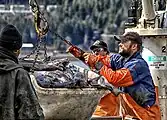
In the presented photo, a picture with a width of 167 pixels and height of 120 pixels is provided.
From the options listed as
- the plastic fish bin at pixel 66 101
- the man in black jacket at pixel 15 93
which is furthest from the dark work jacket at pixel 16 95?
the plastic fish bin at pixel 66 101

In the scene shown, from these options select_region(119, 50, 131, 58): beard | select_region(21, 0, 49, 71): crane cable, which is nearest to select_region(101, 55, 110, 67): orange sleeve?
select_region(119, 50, 131, 58): beard

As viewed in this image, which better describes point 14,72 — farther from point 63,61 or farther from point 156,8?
point 156,8

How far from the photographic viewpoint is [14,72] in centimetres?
514

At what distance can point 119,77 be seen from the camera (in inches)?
283

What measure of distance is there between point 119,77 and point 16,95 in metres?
2.26

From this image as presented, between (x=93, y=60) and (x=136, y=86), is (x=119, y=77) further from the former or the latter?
(x=93, y=60)

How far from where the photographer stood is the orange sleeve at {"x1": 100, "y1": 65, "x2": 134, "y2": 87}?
718 centimetres

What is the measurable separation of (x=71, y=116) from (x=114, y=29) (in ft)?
209

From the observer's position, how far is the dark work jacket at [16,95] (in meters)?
5.10

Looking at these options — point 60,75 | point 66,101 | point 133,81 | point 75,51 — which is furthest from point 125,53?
point 66,101

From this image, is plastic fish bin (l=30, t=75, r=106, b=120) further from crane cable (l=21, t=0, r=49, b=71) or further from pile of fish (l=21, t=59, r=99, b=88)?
crane cable (l=21, t=0, r=49, b=71)

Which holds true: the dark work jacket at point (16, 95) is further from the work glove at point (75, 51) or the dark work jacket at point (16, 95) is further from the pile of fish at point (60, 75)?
the work glove at point (75, 51)

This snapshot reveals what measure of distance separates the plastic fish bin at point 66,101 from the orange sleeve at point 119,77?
67 centimetres

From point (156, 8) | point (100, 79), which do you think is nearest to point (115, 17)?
point (156, 8)
